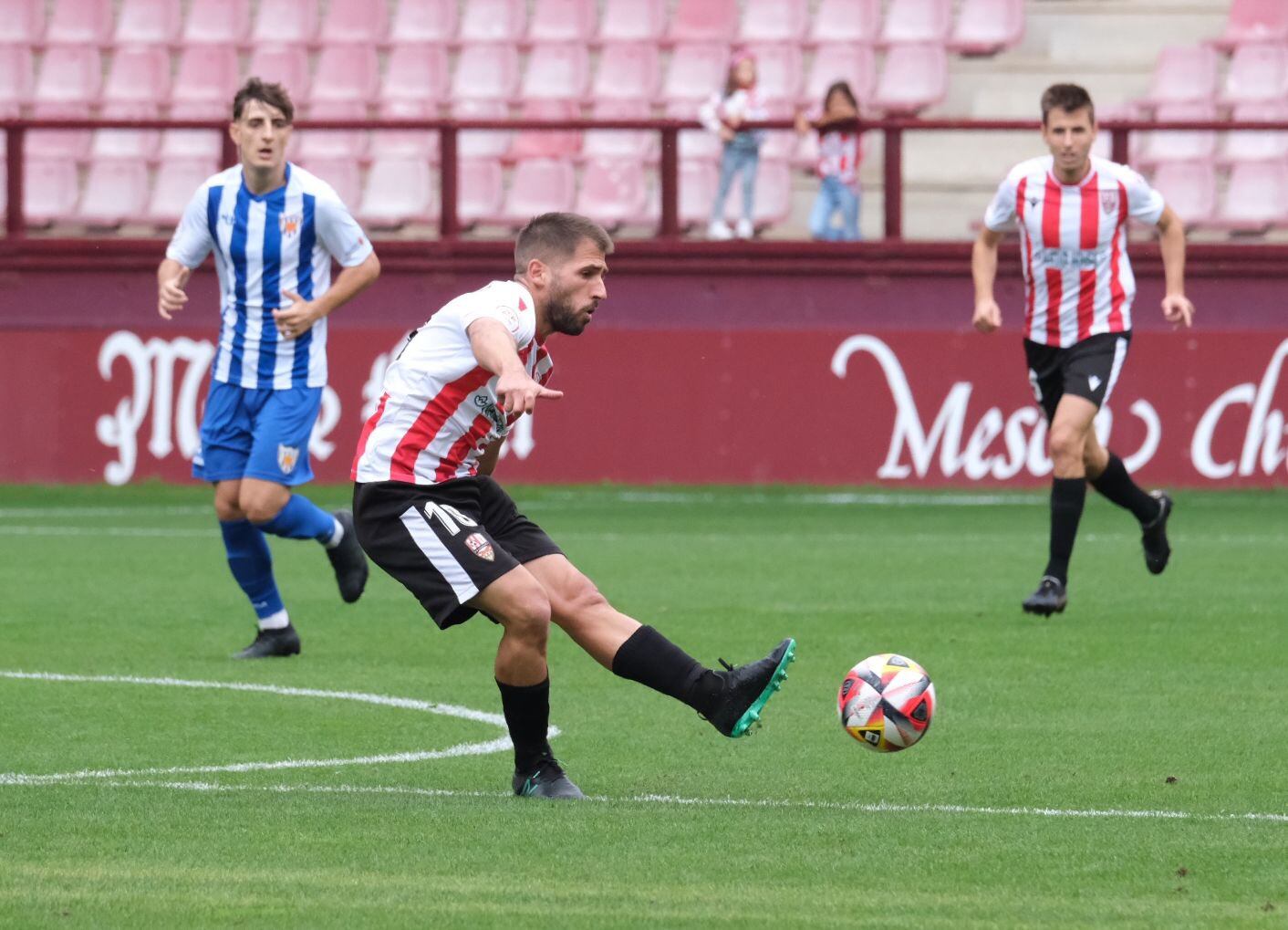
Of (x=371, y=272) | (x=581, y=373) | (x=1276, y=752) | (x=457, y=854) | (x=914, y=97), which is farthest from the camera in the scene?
(x=914, y=97)

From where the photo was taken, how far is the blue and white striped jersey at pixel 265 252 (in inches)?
354

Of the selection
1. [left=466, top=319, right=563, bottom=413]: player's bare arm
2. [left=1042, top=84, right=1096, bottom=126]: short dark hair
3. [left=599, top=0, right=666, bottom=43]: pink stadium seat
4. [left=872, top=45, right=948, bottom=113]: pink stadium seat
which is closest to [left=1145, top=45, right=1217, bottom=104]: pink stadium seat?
[left=872, top=45, right=948, bottom=113]: pink stadium seat

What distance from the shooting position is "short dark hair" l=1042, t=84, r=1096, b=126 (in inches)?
387

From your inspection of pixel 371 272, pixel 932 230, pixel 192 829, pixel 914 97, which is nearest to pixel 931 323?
pixel 932 230

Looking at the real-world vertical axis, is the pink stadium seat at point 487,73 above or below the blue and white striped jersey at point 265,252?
above

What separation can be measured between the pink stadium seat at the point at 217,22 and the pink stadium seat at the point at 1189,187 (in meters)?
8.64

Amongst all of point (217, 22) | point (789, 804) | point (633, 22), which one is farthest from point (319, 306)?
point (217, 22)

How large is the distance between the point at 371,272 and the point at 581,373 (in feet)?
22.9

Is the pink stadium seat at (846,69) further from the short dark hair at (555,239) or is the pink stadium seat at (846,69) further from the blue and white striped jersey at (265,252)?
the short dark hair at (555,239)

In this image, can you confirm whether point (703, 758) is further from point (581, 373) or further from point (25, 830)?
point (581, 373)

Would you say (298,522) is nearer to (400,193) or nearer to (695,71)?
(400,193)

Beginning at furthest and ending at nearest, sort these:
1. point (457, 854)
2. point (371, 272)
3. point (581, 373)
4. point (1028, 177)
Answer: point (581, 373)
point (1028, 177)
point (371, 272)
point (457, 854)

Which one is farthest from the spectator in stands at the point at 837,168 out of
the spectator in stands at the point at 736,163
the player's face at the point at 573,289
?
the player's face at the point at 573,289

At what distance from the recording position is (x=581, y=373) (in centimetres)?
1591
